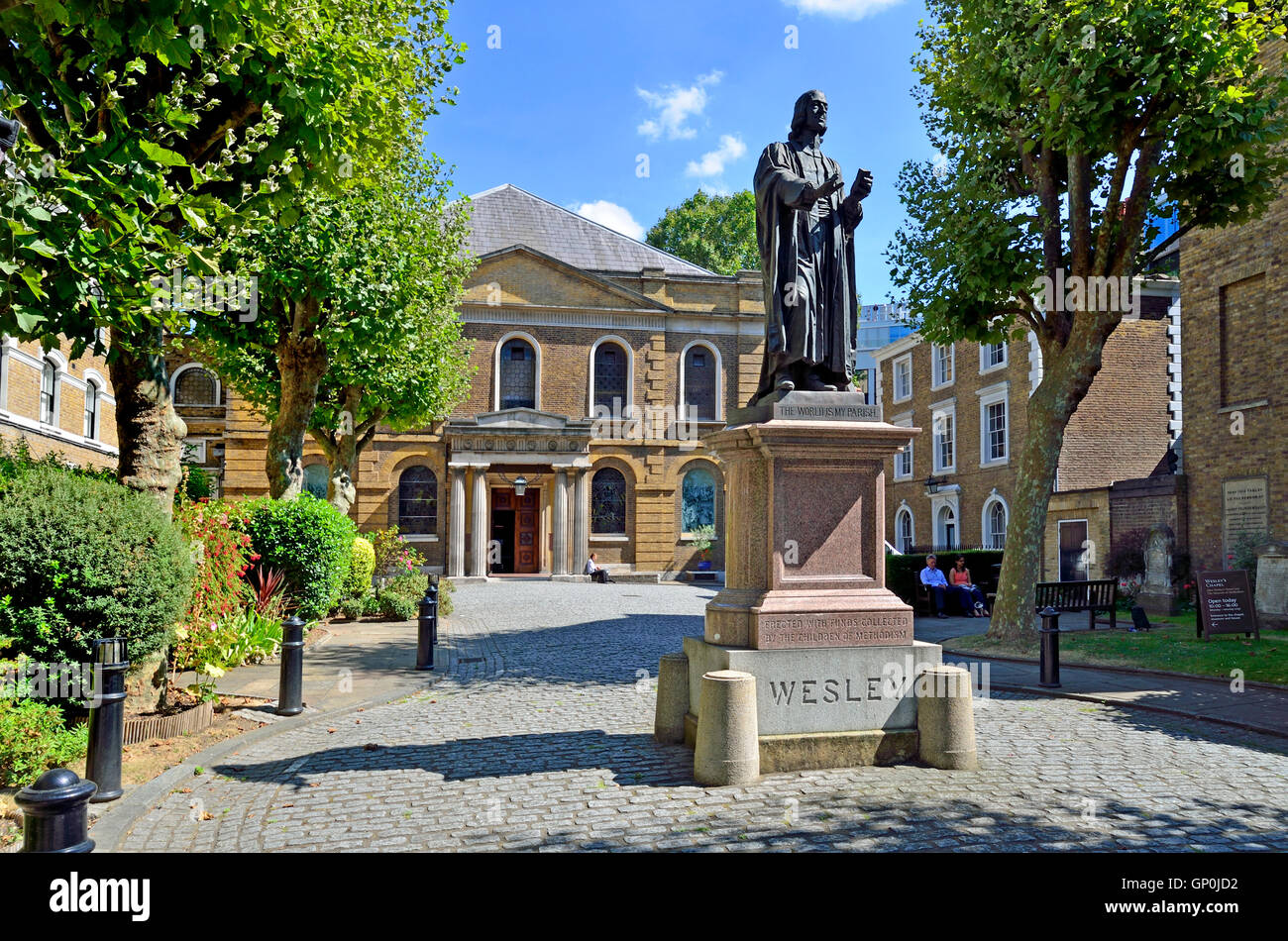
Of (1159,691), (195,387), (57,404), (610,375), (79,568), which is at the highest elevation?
(610,375)

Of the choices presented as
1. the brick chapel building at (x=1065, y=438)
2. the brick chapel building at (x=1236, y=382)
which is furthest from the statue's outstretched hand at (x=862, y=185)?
the brick chapel building at (x=1065, y=438)

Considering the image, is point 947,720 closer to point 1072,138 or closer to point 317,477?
point 1072,138

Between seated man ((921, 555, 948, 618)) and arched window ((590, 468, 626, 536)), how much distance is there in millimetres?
15231

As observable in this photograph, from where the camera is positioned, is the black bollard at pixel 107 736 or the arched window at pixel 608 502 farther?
the arched window at pixel 608 502

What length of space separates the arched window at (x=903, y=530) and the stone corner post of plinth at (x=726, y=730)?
1150 inches

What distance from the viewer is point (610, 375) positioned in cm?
3244

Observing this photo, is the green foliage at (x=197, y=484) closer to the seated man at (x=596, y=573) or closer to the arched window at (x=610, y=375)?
the seated man at (x=596, y=573)

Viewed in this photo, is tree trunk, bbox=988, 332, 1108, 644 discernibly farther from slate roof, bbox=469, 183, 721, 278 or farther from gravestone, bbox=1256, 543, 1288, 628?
slate roof, bbox=469, 183, 721, 278

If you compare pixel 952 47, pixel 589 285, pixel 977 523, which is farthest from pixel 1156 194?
pixel 589 285

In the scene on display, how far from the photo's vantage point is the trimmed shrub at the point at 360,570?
16.1 m

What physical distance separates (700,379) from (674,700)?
27337mm

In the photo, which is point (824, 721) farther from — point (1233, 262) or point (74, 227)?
point (1233, 262)

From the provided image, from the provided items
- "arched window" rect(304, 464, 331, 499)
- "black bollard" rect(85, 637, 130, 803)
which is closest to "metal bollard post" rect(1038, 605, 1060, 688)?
"black bollard" rect(85, 637, 130, 803)

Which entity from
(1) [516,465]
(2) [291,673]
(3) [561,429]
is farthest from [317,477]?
(2) [291,673]
